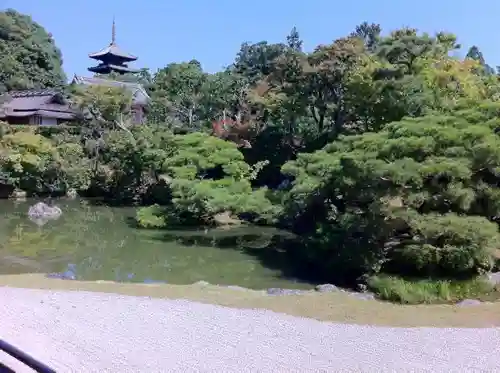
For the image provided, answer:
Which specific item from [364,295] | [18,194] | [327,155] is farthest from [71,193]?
[364,295]

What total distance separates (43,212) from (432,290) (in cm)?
1565

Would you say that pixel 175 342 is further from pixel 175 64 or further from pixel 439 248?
pixel 175 64

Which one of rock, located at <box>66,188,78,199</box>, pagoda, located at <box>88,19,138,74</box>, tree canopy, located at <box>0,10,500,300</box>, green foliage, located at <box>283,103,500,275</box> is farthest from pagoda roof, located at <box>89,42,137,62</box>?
green foliage, located at <box>283,103,500,275</box>

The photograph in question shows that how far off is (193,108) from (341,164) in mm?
20416

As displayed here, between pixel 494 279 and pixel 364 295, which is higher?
pixel 494 279

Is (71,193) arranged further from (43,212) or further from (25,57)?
(25,57)

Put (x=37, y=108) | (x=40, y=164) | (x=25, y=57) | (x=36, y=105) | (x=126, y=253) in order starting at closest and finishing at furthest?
(x=126, y=253) < (x=40, y=164) < (x=37, y=108) < (x=36, y=105) < (x=25, y=57)

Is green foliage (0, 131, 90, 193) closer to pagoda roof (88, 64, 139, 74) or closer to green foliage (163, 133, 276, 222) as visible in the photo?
green foliage (163, 133, 276, 222)

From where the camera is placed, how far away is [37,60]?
43.2m

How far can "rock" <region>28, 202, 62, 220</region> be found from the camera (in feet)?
69.6

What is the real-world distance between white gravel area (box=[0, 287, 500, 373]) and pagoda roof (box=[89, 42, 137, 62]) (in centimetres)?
4273

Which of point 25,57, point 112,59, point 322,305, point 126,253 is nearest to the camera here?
point 322,305

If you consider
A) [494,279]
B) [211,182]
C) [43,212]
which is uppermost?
[211,182]

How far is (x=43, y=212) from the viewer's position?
21594 millimetres
